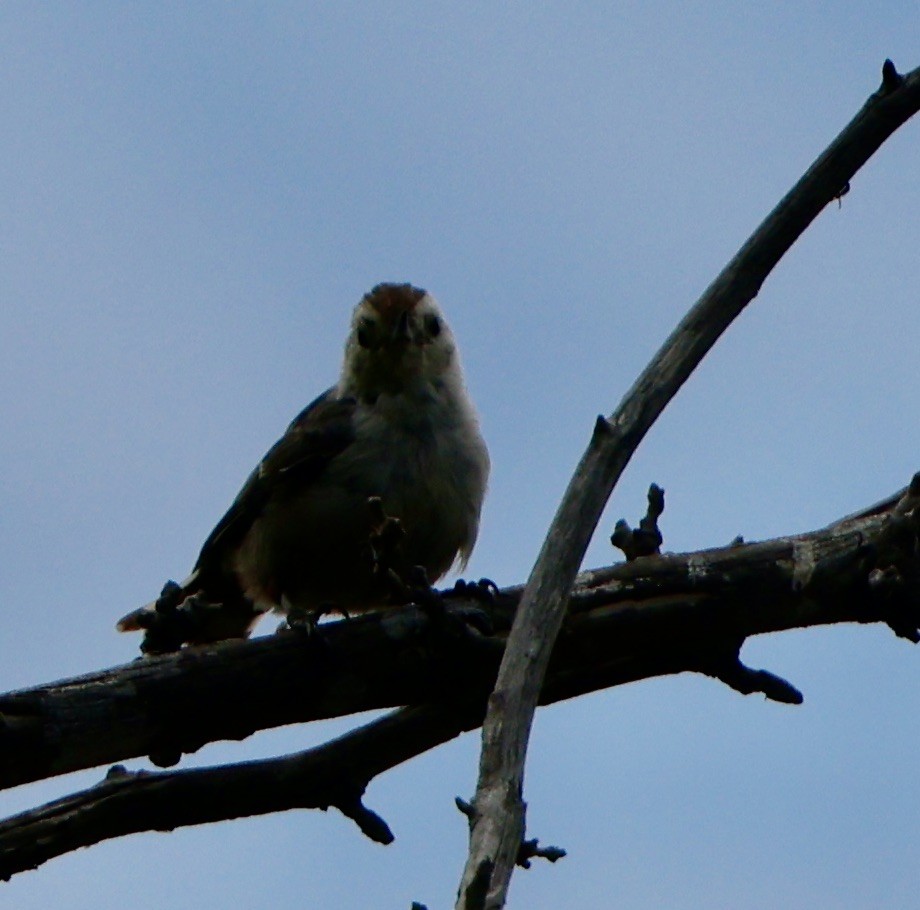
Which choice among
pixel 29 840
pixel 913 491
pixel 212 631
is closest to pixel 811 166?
pixel 913 491

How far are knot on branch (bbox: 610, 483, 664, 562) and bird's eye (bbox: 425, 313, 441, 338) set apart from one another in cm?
207

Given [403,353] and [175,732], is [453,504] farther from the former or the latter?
[175,732]

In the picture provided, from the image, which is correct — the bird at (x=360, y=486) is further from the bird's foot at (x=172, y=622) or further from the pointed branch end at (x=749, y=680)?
the pointed branch end at (x=749, y=680)

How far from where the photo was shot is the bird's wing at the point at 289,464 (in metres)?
7.11

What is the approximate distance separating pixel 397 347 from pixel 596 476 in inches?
141

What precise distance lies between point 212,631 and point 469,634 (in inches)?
93.0

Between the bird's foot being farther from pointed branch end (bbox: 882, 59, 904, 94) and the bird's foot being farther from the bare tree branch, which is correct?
pointed branch end (bbox: 882, 59, 904, 94)

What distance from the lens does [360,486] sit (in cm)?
692

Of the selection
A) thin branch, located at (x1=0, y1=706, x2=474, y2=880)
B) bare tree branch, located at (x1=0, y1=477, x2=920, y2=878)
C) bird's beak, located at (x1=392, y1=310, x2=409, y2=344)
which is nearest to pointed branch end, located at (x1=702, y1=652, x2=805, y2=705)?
bare tree branch, located at (x1=0, y1=477, x2=920, y2=878)

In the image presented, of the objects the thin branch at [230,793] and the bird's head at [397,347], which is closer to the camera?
the thin branch at [230,793]

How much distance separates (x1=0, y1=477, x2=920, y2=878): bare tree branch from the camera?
5234 mm

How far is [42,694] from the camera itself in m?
5.00

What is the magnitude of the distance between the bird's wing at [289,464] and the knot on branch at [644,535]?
1.73 meters

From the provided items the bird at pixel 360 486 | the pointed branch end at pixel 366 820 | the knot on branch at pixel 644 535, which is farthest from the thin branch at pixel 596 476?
the bird at pixel 360 486
